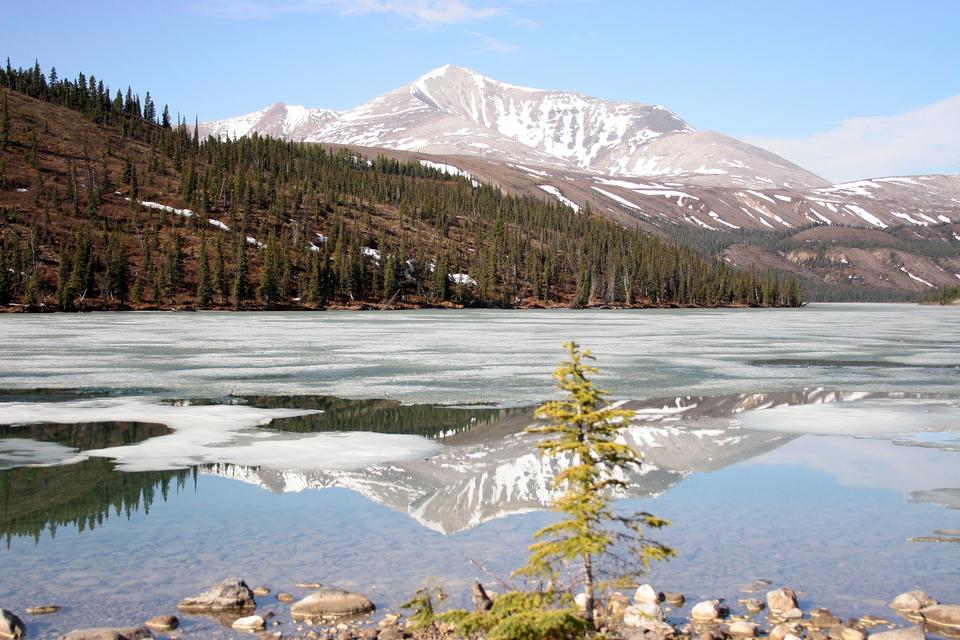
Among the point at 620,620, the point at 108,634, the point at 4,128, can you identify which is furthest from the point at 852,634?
the point at 4,128

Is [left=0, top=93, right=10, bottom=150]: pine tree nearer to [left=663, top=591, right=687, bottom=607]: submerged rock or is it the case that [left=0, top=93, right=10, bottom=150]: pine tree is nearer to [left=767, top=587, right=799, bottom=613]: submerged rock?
[left=663, top=591, right=687, bottom=607]: submerged rock

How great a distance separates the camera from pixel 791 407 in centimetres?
2825

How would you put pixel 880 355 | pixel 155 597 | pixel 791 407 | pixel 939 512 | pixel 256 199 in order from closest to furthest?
pixel 155 597
pixel 939 512
pixel 791 407
pixel 880 355
pixel 256 199

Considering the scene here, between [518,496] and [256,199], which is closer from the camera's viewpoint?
[518,496]

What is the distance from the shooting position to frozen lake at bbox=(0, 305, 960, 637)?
38.3 feet

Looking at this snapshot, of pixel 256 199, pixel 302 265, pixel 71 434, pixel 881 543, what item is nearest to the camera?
pixel 881 543

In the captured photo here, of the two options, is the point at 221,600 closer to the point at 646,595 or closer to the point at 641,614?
the point at 641,614

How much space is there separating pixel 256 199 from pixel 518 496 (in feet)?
616

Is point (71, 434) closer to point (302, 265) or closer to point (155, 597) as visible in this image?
point (155, 597)

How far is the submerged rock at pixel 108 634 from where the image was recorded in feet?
29.8

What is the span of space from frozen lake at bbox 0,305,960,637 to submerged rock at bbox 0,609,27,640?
8.8 inches

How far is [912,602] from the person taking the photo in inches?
409

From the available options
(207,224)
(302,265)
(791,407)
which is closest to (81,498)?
(791,407)

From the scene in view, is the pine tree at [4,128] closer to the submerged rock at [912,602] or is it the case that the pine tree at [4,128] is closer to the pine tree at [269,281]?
the pine tree at [269,281]
